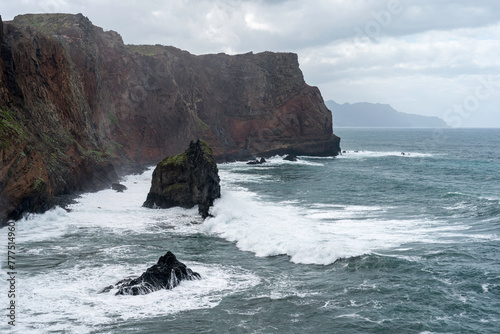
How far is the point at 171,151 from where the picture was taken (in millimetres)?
83250

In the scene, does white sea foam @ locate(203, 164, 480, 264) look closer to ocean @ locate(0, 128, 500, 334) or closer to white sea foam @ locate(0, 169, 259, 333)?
ocean @ locate(0, 128, 500, 334)

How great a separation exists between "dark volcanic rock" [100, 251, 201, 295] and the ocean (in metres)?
0.41

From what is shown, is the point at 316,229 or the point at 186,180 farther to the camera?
the point at 186,180

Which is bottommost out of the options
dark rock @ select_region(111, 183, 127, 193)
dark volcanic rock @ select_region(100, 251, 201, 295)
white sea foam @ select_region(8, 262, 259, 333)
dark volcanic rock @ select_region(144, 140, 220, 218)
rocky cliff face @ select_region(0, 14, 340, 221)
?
white sea foam @ select_region(8, 262, 259, 333)

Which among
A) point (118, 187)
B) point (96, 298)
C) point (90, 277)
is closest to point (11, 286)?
point (96, 298)

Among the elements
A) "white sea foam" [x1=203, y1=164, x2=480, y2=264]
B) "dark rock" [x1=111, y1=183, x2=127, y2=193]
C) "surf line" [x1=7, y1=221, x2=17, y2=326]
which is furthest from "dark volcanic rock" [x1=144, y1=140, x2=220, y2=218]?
"surf line" [x1=7, y1=221, x2=17, y2=326]

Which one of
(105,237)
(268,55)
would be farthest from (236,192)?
(268,55)

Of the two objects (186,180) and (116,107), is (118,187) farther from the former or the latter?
(116,107)

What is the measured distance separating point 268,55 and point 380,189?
227ft

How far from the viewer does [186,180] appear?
41.4 m

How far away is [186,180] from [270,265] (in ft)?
60.2

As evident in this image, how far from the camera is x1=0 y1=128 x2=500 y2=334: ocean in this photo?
1725cm

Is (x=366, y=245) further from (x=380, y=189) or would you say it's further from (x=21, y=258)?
(x=380, y=189)

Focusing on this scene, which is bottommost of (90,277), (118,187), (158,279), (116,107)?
(90,277)
